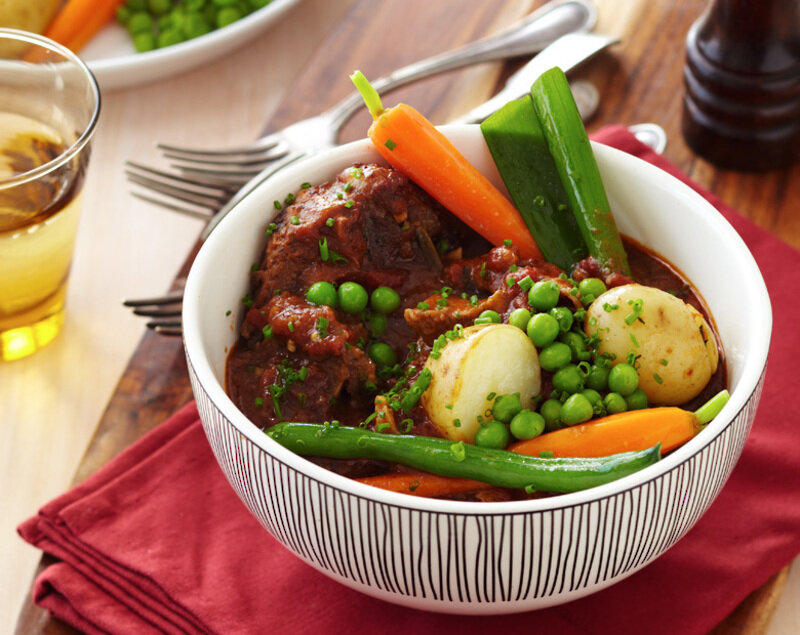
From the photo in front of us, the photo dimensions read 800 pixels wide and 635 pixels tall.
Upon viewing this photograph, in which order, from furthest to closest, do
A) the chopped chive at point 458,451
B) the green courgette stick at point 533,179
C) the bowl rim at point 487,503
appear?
the green courgette stick at point 533,179 < the chopped chive at point 458,451 < the bowl rim at point 487,503

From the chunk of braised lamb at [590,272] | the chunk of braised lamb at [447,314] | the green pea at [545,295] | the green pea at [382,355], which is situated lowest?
the green pea at [382,355]

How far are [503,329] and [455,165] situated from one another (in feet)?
1.69

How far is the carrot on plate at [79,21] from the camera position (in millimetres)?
3785

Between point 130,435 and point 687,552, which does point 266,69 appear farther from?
point 687,552

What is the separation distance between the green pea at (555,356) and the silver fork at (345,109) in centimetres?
148

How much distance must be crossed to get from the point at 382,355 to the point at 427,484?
A: 1.17 feet

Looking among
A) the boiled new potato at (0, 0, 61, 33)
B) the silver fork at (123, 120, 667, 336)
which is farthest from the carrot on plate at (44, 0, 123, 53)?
the silver fork at (123, 120, 667, 336)

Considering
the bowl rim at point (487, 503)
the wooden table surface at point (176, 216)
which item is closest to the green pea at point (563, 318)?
the bowl rim at point (487, 503)

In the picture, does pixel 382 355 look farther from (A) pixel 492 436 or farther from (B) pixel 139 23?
(B) pixel 139 23

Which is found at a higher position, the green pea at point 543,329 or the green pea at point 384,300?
the green pea at point 543,329

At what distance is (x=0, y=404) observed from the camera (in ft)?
9.62

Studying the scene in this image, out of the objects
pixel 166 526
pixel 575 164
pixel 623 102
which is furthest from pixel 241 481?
pixel 623 102

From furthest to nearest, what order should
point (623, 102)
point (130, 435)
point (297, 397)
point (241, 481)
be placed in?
point (623, 102) → point (130, 435) → point (297, 397) → point (241, 481)

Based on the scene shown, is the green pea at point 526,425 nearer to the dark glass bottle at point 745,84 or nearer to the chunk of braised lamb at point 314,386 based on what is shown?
the chunk of braised lamb at point 314,386
